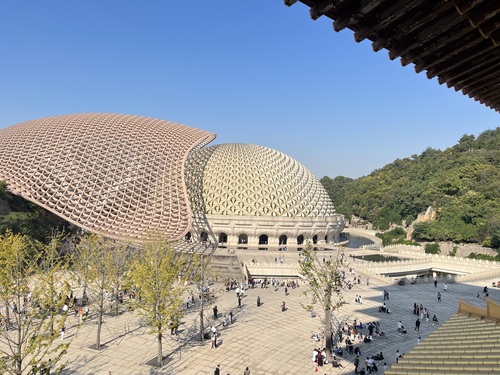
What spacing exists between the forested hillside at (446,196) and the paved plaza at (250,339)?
105 feet

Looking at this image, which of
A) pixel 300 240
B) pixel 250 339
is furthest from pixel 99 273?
pixel 300 240

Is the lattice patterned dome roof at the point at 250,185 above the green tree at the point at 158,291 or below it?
above

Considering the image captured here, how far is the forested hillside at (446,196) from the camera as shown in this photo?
6025 cm

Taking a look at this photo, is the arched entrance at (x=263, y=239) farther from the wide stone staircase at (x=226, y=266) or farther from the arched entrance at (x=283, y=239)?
the wide stone staircase at (x=226, y=266)

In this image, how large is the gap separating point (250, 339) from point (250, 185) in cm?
3539

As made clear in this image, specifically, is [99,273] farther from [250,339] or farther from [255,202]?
[255,202]

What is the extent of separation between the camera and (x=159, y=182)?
47.1 metres

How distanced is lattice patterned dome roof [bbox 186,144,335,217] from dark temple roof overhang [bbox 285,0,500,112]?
4689cm

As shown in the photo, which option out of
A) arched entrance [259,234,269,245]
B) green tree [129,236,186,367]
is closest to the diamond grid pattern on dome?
arched entrance [259,234,269,245]

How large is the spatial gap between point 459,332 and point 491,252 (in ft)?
175

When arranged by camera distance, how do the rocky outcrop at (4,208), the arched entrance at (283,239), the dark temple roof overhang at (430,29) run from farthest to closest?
the arched entrance at (283,239) → the rocky outcrop at (4,208) → the dark temple roof overhang at (430,29)

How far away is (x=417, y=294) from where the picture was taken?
1307 inches

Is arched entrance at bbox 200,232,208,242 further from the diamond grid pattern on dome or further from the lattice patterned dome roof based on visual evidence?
the diamond grid pattern on dome

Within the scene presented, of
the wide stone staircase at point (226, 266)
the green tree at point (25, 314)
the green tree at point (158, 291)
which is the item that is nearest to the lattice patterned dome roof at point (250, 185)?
the wide stone staircase at point (226, 266)
